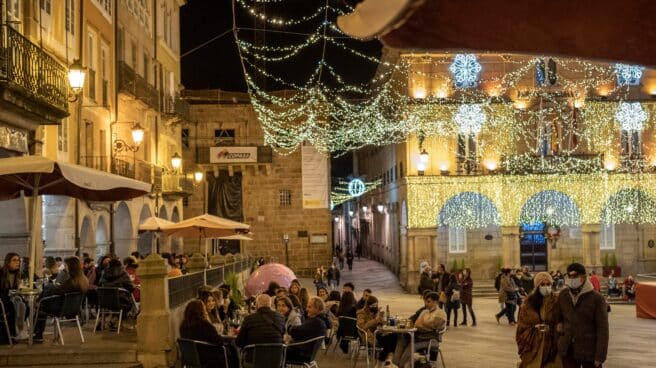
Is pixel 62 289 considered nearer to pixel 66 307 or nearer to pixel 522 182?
pixel 66 307

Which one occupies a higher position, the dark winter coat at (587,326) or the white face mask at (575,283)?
the white face mask at (575,283)

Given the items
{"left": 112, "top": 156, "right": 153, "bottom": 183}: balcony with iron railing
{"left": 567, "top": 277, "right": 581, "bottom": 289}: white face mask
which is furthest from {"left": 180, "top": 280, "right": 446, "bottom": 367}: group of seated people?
{"left": 112, "top": 156, "right": 153, "bottom": 183}: balcony with iron railing

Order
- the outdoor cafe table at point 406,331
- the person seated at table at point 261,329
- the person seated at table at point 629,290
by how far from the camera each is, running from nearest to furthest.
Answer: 1. the person seated at table at point 261,329
2. the outdoor cafe table at point 406,331
3. the person seated at table at point 629,290

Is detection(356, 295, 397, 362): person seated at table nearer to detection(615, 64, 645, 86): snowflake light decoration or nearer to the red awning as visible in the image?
the red awning

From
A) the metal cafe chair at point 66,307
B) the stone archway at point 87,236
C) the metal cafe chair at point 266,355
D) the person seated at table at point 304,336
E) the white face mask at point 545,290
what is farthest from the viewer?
the stone archway at point 87,236

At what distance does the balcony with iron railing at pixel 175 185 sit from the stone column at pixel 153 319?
22.8 meters

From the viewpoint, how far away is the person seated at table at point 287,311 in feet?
40.8

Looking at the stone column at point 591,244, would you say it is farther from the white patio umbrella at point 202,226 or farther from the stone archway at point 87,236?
the stone archway at point 87,236

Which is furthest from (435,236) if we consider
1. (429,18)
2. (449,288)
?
(429,18)

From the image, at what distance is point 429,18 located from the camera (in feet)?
7.60

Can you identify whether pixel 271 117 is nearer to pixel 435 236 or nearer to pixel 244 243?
pixel 244 243

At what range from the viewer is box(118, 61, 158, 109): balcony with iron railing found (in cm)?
2634

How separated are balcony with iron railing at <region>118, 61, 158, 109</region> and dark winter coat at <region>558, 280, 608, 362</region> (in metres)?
20.3

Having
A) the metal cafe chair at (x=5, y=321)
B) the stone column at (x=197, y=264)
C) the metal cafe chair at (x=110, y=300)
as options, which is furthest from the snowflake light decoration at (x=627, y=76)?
the metal cafe chair at (x=5, y=321)
